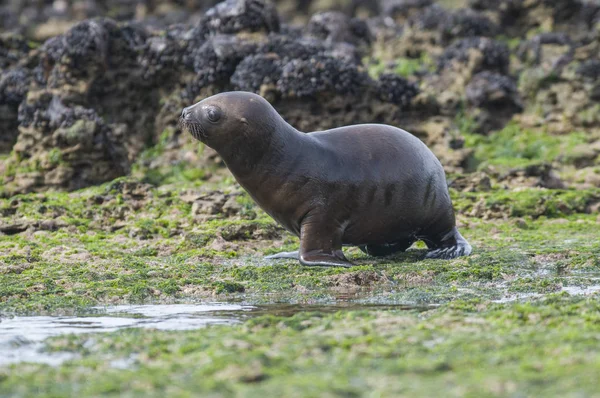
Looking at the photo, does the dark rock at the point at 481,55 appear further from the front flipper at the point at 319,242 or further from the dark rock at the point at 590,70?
the front flipper at the point at 319,242

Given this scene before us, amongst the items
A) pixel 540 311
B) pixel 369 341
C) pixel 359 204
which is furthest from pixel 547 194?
pixel 369 341

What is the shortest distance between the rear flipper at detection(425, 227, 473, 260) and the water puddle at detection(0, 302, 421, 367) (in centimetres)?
262

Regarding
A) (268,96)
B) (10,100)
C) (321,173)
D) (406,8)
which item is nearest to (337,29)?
(406,8)

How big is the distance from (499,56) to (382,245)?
852cm

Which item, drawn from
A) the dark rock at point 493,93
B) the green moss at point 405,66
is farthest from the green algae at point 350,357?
the green moss at point 405,66

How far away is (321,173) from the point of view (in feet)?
25.0

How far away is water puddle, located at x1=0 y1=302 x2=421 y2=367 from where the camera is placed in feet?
13.8

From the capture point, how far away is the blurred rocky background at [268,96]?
12.4m

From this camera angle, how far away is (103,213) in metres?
10.4

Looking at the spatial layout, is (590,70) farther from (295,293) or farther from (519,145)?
(295,293)

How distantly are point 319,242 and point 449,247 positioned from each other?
1.43 metres

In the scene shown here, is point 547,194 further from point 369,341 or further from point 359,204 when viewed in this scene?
point 369,341

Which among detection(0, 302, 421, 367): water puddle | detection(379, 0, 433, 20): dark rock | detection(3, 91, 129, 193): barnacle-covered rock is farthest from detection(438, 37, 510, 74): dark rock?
detection(0, 302, 421, 367): water puddle

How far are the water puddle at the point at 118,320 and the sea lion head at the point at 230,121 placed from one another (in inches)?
80.1
